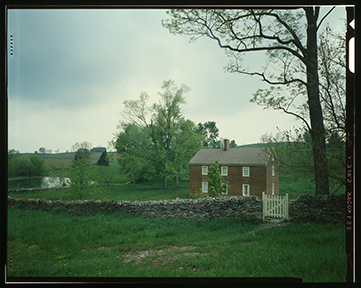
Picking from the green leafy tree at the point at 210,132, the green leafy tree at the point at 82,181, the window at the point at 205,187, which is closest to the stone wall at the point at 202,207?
the window at the point at 205,187

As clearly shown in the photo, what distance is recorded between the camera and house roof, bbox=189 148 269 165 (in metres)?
3.46

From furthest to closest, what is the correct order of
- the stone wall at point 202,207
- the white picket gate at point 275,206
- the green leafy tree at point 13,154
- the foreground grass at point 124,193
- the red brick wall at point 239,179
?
1. the foreground grass at point 124,193
2. the red brick wall at point 239,179
3. the white picket gate at point 275,206
4. the stone wall at point 202,207
5. the green leafy tree at point 13,154

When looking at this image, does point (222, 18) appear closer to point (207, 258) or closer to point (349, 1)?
point (349, 1)

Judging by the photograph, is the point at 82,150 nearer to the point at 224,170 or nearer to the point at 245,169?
the point at 224,170

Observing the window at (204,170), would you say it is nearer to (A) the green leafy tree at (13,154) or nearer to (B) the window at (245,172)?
(B) the window at (245,172)

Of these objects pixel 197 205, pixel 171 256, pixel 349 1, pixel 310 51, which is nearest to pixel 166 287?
pixel 171 256

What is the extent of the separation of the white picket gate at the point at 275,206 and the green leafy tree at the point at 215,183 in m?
0.75

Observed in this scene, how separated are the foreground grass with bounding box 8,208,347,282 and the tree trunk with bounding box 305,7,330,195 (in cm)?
80

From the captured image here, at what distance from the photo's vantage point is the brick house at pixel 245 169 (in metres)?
3.44

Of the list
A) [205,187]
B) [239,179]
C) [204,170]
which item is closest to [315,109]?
[239,179]

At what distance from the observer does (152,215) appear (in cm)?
416

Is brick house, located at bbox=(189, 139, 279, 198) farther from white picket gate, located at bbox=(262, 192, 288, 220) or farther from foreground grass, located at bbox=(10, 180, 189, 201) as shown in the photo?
foreground grass, located at bbox=(10, 180, 189, 201)

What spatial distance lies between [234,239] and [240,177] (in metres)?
1.16

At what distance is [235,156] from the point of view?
11.8 feet
